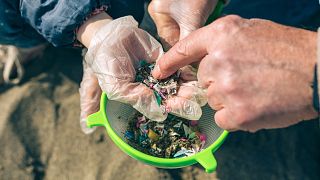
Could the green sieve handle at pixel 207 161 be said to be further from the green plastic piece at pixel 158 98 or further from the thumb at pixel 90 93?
the thumb at pixel 90 93

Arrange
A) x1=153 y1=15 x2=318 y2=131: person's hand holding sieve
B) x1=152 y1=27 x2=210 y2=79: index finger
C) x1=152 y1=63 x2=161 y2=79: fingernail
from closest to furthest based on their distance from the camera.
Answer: x1=153 y1=15 x2=318 y2=131: person's hand holding sieve → x1=152 y1=27 x2=210 y2=79: index finger → x1=152 y1=63 x2=161 y2=79: fingernail

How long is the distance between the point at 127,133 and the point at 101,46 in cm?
35

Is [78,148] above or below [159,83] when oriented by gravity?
below

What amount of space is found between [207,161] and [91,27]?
0.70m

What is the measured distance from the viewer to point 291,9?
6.52ft

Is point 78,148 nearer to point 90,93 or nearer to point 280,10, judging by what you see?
point 90,93

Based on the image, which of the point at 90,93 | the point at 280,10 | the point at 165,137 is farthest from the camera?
the point at 280,10

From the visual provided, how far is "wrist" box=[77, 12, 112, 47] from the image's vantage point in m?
1.64

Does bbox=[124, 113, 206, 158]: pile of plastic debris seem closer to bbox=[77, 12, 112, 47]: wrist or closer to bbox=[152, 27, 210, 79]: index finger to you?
bbox=[152, 27, 210, 79]: index finger

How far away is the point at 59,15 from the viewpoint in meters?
1.59

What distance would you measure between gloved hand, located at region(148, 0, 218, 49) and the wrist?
217 mm

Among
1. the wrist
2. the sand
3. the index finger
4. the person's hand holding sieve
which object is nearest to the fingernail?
the index finger

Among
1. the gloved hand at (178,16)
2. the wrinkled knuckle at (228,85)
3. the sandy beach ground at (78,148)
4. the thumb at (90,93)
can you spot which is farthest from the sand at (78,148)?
the wrinkled knuckle at (228,85)

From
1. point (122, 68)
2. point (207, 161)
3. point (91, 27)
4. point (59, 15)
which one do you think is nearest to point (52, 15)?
point (59, 15)
